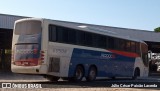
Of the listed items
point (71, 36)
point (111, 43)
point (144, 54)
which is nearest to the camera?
point (71, 36)

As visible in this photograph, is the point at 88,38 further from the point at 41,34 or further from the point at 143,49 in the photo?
the point at 143,49

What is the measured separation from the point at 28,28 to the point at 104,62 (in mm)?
6746

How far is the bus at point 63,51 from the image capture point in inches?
731

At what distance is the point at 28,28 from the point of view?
755 inches

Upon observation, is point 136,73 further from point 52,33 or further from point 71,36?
point 52,33

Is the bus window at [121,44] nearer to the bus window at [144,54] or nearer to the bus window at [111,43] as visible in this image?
the bus window at [111,43]

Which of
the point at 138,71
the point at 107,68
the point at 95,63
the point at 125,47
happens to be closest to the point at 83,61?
the point at 95,63

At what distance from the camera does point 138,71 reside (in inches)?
1164

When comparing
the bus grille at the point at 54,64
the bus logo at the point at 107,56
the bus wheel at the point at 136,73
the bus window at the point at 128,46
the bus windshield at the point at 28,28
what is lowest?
the bus wheel at the point at 136,73

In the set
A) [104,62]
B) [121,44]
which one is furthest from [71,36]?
[121,44]

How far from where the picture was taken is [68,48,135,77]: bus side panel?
21.0 meters

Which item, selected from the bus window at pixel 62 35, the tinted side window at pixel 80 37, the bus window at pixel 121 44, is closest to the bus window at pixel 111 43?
the bus window at pixel 121 44

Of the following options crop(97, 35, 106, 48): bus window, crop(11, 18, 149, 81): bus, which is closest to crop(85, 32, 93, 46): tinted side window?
crop(11, 18, 149, 81): bus

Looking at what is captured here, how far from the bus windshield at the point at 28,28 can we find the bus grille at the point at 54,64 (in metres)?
1.67
